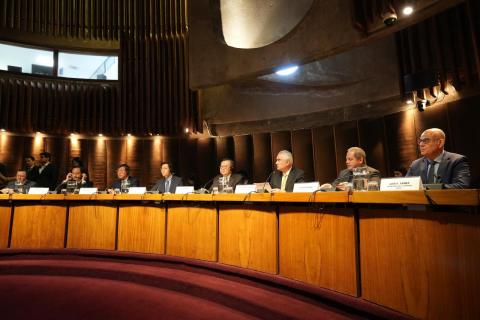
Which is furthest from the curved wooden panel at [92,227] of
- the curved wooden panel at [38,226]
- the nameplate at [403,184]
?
the nameplate at [403,184]

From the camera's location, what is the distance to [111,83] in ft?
21.7

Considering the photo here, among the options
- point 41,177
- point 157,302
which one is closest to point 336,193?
point 157,302

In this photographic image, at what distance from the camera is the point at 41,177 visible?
16.1 ft

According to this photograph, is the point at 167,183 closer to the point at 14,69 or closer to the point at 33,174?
the point at 33,174

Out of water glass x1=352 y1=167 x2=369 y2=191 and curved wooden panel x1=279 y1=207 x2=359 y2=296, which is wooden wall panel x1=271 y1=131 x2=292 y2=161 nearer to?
water glass x1=352 y1=167 x2=369 y2=191

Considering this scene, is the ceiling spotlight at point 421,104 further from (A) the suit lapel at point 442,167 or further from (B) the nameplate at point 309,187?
(B) the nameplate at point 309,187

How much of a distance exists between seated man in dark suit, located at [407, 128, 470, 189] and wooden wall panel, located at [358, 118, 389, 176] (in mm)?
2297

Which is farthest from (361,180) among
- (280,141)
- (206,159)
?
(206,159)

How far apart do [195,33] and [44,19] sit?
12.3 feet

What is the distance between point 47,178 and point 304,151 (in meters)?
4.40

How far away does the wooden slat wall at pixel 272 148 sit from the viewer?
4.14 m

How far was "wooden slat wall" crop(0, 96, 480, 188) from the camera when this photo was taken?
4.14 m

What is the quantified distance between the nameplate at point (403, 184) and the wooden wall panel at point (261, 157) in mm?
4368

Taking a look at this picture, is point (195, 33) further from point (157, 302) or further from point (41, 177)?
point (157, 302)
